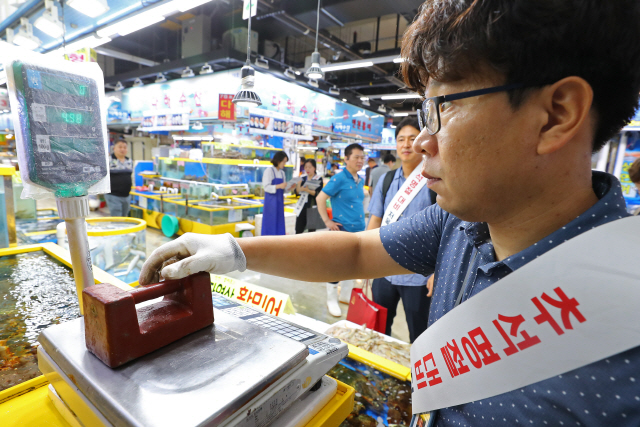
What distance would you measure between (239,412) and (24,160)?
81 centimetres

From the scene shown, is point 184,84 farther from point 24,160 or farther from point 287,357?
point 287,357

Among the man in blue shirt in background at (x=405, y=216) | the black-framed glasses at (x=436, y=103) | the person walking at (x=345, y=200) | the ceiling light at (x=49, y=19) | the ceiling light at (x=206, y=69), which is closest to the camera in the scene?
the black-framed glasses at (x=436, y=103)

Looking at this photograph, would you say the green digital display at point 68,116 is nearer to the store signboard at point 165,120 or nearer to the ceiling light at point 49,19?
the ceiling light at point 49,19

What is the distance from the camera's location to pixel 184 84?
8242 mm

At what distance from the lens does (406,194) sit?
2455mm

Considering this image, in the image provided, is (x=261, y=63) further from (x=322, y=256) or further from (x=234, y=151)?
(x=322, y=256)

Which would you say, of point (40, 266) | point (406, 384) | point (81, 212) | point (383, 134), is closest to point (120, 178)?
point (40, 266)

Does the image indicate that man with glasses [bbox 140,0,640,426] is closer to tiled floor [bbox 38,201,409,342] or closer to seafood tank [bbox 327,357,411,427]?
seafood tank [bbox 327,357,411,427]

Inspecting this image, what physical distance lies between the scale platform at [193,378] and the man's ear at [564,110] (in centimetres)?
64

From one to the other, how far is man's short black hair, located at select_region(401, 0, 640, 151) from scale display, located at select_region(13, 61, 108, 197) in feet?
2.99

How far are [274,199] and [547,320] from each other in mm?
4948

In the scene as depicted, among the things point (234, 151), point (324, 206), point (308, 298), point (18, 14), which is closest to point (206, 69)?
point (234, 151)

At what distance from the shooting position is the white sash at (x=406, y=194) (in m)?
2.39

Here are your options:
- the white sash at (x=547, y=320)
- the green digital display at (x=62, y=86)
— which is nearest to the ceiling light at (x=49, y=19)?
the green digital display at (x=62, y=86)
